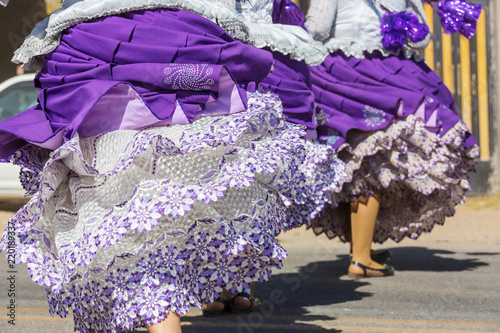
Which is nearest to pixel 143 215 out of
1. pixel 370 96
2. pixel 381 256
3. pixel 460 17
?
pixel 370 96

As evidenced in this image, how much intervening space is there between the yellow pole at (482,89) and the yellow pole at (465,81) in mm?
152

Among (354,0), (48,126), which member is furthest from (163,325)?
(354,0)

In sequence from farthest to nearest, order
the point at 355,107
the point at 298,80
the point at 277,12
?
1. the point at 355,107
2. the point at 277,12
3. the point at 298,80

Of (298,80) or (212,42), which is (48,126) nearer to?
(212,42)

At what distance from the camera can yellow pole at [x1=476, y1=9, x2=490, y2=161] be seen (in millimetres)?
11695

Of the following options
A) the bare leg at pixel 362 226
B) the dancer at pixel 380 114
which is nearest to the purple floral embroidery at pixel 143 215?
the dancer at pixel 380 114

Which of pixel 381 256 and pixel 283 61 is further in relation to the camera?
pixel 381 256

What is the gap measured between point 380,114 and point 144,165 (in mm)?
2663

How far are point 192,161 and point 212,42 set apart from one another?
49cm

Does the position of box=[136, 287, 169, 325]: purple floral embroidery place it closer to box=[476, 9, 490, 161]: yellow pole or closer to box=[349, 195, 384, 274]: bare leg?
box=[349, 195, 384, 274]: bare leg

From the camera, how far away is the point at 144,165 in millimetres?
2488

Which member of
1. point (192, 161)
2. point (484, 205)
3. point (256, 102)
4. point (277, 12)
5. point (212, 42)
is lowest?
point (484, 205)

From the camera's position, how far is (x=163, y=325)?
237 cm

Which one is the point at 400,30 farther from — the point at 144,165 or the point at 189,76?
the point at 144,165
